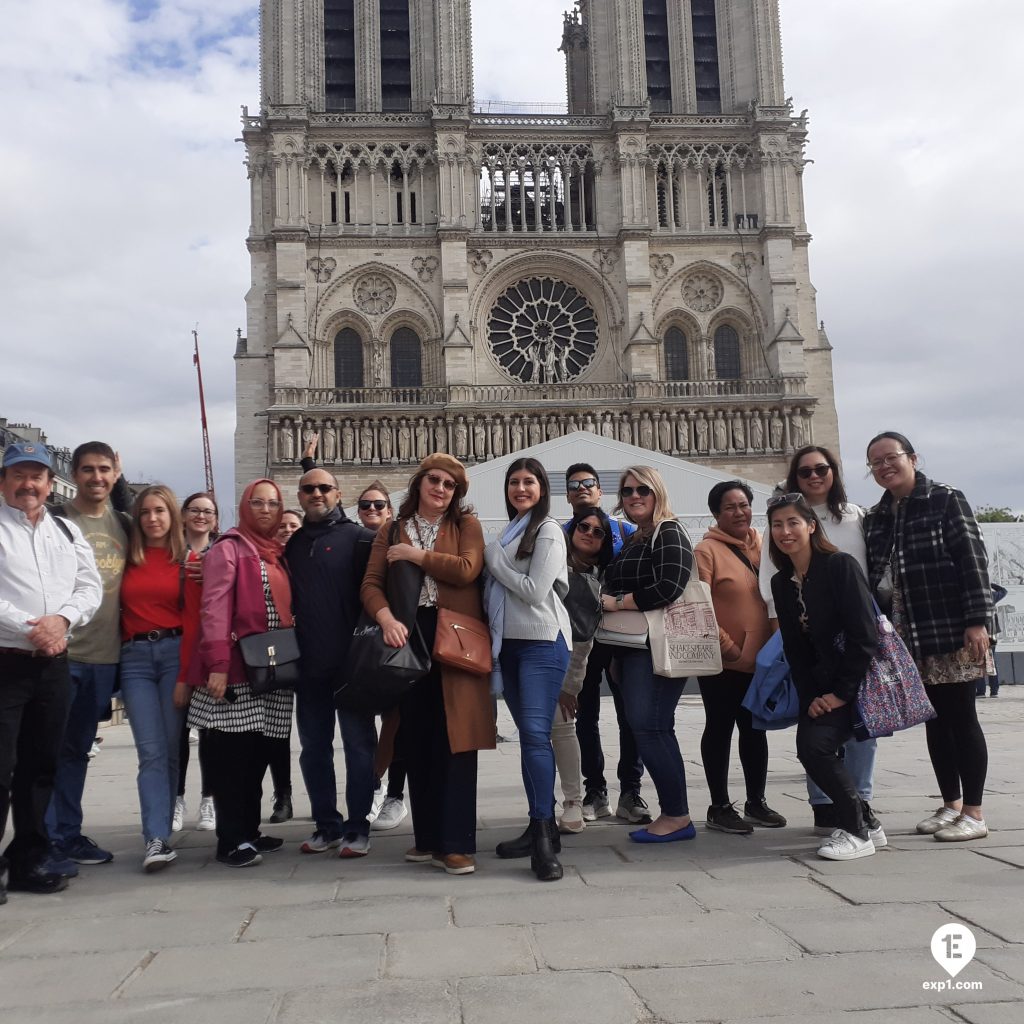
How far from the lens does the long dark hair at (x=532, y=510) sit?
190 inches

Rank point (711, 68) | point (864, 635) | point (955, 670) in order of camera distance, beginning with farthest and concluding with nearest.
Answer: point (711, 68) < point (955, 670) < point (864, 635)

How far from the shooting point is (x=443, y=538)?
4.93m

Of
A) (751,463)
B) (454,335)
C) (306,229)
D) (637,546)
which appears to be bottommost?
(637,546)

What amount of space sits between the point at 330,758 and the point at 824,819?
249cm

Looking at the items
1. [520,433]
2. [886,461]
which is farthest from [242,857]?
[520,433]

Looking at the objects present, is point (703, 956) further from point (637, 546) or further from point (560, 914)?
point (637, 546)

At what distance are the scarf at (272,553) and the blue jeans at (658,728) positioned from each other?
1.77 meters

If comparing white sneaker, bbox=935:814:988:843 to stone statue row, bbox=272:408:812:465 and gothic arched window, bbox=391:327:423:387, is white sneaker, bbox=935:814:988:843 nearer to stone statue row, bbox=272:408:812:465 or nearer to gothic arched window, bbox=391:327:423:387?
stone statue row, bbox=272:408:812:465

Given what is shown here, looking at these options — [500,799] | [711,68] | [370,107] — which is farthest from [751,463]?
[500,799]

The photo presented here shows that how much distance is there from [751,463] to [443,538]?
90.7ft

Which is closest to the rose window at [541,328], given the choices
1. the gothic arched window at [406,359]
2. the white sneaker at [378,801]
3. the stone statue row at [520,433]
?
the gothic arched window at [406,359]

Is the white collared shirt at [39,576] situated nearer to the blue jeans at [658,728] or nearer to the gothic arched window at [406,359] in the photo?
the blue jeans at [658,728]

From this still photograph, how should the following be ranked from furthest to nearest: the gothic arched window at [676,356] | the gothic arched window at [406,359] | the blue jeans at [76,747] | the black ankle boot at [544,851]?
1. the gothic arched window at [676,356]
2. the gothic arched window at [406,359]
3. the blue jeans at [76,747]
4. the black ankle boot at [544,851]

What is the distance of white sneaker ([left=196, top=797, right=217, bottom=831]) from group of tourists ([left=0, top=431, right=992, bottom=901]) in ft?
2.50
